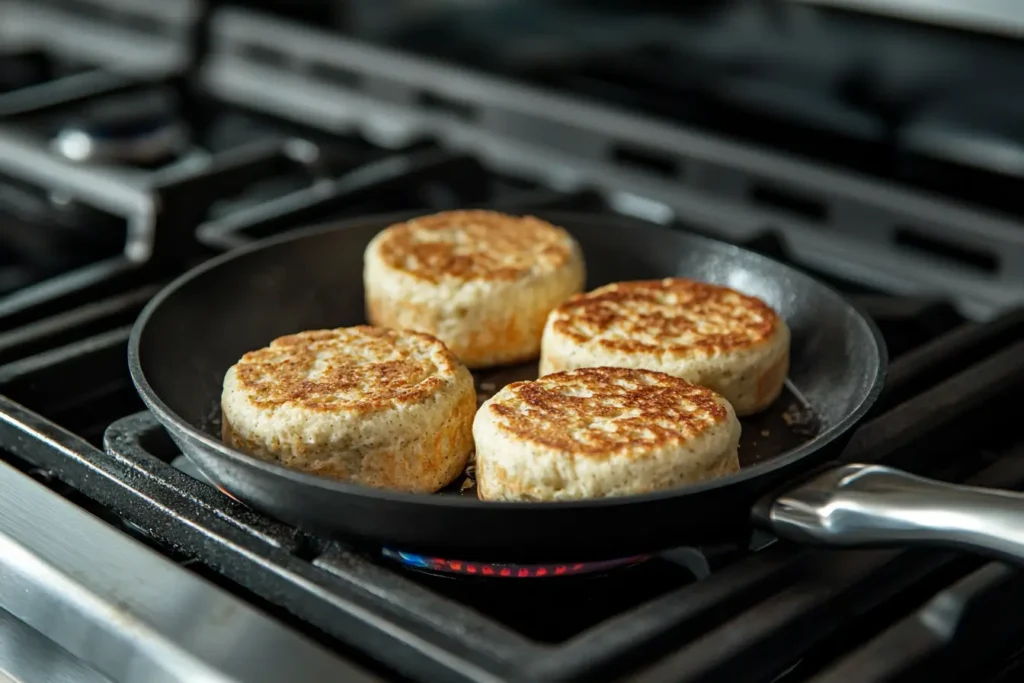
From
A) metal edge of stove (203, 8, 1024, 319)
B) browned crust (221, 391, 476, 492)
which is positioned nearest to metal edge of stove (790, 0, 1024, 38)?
metal edge of stove (203, 8, 1024, 319)

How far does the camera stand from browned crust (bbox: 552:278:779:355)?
45.9 inches

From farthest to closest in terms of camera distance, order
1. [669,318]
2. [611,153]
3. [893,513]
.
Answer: [611,153]
[669,318]
[893,513]

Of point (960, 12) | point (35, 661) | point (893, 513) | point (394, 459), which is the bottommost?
point (35, 661)

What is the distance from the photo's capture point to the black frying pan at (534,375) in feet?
2.83

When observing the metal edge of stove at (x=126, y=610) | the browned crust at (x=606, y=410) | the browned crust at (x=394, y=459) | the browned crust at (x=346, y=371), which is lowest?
the metal edge of stove at (x=126, y=610)

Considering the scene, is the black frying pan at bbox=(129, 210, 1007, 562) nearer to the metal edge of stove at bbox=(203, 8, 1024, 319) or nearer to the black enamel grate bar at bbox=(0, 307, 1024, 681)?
the black enamel grate bar at bbox=(0, 307, 1024, 681)

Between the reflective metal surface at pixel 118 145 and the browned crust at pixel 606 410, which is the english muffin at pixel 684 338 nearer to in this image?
the browned crust at pixel 606 410

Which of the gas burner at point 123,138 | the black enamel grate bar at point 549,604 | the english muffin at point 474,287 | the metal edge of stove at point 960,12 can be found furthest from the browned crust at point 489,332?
the gas burner at point 123,138

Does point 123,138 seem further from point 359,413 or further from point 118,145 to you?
point 359,413

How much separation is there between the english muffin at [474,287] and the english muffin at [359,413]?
124mm

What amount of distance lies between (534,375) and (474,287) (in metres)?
0.11

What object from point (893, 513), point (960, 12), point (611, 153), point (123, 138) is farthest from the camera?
point (123, 138)

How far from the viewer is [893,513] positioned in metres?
0.85

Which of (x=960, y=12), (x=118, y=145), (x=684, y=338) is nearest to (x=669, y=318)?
(x=684, y=338)
